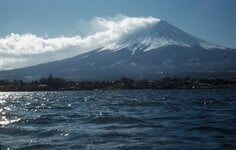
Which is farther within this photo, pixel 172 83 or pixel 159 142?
pixel 172 83

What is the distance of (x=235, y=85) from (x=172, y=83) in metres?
24.9

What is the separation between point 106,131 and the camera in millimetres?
22250

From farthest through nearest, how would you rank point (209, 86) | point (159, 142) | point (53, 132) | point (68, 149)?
point (209, 86) → point (53, 132) → point (159, 142) → point (68, 149)

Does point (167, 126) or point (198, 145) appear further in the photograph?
point (167, 126)

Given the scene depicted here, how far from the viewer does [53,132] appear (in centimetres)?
2212

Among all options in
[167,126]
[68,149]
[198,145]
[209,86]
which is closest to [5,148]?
[68,149]

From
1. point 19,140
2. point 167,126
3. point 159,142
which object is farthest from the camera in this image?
point 167,126

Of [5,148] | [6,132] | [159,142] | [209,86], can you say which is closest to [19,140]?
[5,148]

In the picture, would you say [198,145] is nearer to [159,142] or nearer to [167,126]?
[159,142]

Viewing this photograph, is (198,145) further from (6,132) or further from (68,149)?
(6,132)

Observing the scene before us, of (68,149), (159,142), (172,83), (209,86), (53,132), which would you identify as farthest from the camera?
(172,83)

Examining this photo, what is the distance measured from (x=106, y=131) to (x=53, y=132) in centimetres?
262

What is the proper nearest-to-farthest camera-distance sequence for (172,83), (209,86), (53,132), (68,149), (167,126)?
1. (68,149)
2. (53,132)
3. (167,126)
4. (209,86)
5. (172,83)

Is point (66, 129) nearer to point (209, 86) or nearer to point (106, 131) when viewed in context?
point (106, 131)
